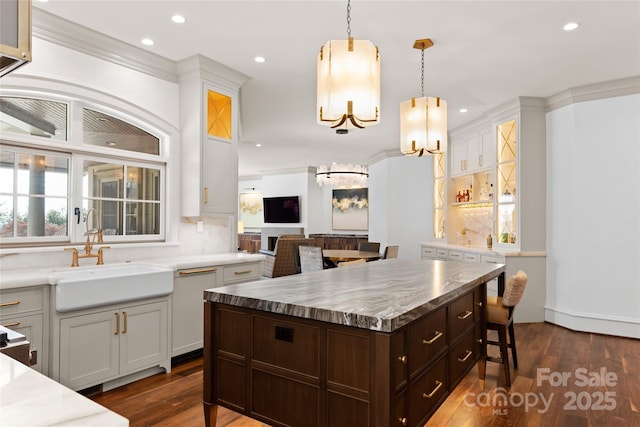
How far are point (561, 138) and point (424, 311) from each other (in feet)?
13.9

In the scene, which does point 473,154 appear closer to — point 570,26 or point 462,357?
point 570,26

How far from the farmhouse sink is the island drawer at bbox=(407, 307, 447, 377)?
2.14 meters

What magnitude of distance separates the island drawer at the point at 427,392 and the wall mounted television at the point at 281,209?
28.5ft

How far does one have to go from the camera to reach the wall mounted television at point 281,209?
1059cm

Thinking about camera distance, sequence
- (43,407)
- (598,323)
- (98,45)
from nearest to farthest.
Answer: (43,407) → (98,45) → (598,323)

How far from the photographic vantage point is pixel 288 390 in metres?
1.66

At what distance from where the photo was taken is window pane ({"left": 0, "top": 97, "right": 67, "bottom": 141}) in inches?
115

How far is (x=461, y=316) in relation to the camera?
2.25 m

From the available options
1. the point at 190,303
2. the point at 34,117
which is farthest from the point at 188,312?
the point at 34,117

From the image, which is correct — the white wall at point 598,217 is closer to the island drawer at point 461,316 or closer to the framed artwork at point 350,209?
the island drawer at point 461,316

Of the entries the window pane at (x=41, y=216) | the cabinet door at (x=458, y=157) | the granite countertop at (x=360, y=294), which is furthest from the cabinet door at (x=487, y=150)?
the window pane at (x=41, y=216)

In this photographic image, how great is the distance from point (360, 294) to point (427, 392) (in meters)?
0.51

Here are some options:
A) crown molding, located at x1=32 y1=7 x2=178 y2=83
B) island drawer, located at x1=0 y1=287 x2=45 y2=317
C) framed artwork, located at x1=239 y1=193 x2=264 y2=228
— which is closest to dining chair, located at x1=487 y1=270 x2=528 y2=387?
island drawer, located at x1=0 y1=287 x2=45 y2=317

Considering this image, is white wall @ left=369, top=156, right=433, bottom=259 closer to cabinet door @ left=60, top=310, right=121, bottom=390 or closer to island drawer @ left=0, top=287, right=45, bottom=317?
cabinet door @ left=60, top=310, right=121, bottom=390
